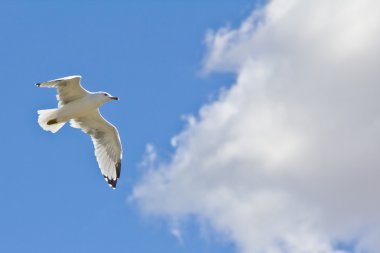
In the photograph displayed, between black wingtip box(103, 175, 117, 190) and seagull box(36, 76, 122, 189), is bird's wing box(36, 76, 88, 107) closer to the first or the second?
seagull box(36, 76, 122, 189)

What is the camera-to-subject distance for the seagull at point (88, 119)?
13695mm

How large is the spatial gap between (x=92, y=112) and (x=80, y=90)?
2.50 ft

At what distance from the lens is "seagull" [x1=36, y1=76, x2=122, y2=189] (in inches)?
539

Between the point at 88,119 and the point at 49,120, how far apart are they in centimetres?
89

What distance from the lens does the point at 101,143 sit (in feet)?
48.9

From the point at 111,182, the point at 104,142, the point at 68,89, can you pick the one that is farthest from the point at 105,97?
the point at 111,182

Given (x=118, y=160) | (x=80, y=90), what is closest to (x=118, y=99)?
(x=80, y=90)

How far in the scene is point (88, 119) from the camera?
14.6 m

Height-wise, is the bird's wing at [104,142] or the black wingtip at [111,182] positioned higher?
the bird's wing at [104,142]

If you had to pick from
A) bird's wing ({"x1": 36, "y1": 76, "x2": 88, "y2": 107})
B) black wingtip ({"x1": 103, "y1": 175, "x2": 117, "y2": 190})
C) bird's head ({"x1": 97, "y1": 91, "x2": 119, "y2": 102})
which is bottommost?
black wingtip ({"x1": 103, "y1": 175, "x2": 117, "y2": 190})

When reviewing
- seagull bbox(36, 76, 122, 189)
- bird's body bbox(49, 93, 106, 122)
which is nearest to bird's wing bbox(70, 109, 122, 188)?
seagull bbox(36, 76, 122, 189)

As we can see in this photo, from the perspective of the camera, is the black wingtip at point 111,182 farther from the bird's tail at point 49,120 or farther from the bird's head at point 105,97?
the bird's head at point 105,97

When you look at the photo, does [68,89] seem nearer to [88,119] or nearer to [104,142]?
[88,119]

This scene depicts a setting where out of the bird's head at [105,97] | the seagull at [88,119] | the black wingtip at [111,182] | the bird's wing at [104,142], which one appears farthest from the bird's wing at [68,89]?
the black wingtip at [111,182]
